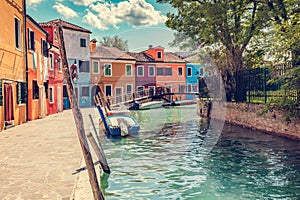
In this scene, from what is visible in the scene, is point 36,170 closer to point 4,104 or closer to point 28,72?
point 4,104

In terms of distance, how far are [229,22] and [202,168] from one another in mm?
11278

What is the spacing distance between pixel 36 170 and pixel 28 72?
432 inches

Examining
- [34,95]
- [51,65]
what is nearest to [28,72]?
[34,95]

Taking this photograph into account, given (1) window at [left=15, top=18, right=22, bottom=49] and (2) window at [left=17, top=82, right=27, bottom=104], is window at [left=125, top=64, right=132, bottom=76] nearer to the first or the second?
(2) window at [left=17, top=82, right=27, bottom=104]

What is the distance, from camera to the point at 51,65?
22.0 metres

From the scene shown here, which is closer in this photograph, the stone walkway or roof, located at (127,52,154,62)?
the stone walkway

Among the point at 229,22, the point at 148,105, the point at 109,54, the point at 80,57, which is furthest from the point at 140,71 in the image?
the point at 229,22

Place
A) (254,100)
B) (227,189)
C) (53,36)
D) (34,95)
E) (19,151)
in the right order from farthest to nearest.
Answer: (53,36)
(34,95)
(254,100)
(19,151)
(227,189)

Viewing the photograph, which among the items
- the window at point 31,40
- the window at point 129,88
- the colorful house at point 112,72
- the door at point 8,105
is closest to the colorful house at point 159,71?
the window at point 129,88

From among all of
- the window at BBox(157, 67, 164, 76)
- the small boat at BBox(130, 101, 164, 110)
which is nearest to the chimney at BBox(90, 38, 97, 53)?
the window at BBox(157, 67, 164, 76)

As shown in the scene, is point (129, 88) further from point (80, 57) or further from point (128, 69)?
point (80, 57)

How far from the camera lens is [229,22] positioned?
1692cm

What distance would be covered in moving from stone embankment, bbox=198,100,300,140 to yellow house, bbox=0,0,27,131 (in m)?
9.95

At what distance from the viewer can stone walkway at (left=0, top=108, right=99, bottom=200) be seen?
4.85m
